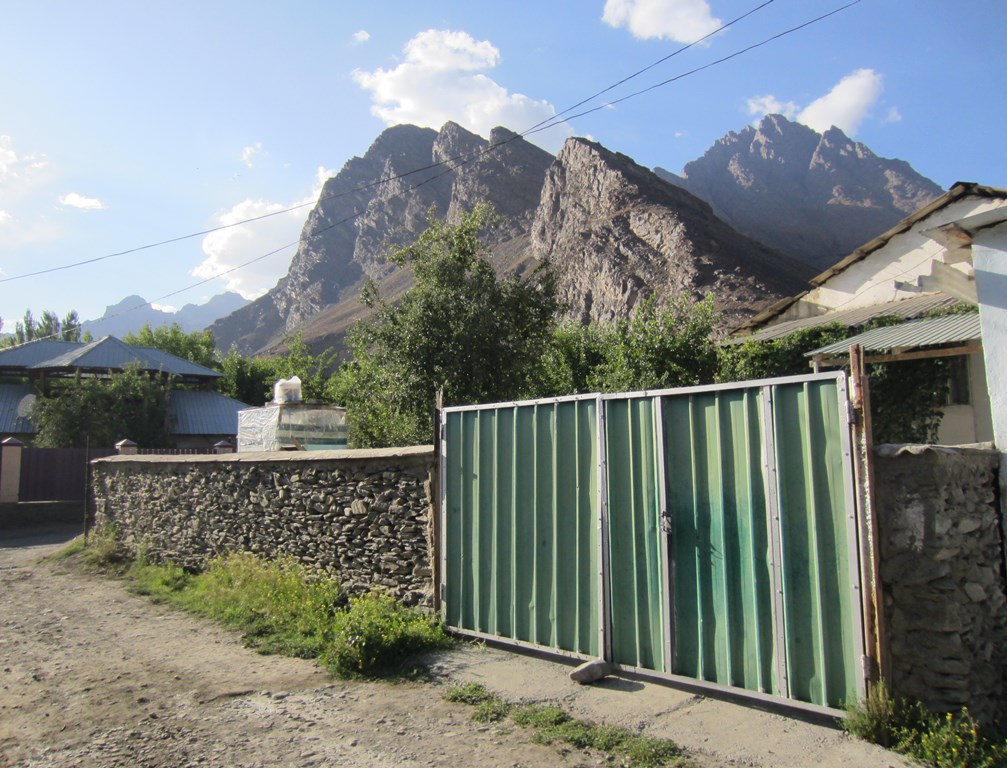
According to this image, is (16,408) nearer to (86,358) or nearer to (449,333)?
(86,358)

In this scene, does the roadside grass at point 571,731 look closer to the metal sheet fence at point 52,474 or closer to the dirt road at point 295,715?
the dirt road at point 295,715

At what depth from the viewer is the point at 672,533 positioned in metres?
5.25

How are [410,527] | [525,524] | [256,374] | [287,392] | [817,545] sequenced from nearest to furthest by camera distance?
[817,545] < [525,524] < [410,527] < [287,392] < [256,374]

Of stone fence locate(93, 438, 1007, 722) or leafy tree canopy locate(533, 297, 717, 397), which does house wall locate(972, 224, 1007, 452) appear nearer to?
stone fence locate(93, 438, 1007, 722)

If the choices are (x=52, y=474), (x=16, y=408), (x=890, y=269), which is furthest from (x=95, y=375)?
(x=890, y=269)

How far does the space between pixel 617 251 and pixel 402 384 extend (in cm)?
4788

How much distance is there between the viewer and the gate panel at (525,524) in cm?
586

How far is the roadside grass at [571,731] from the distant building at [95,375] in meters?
28.0

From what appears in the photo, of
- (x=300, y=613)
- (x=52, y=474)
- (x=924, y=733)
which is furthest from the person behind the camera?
(x=52, y=474)

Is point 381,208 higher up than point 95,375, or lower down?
higher up

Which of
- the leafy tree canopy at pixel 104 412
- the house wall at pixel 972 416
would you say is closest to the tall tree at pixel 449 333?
the house wall at pixel 972 416

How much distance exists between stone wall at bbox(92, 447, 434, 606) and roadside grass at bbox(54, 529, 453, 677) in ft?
0.73

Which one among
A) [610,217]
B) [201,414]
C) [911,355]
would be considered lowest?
[911,355]

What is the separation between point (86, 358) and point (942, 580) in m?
37.6
